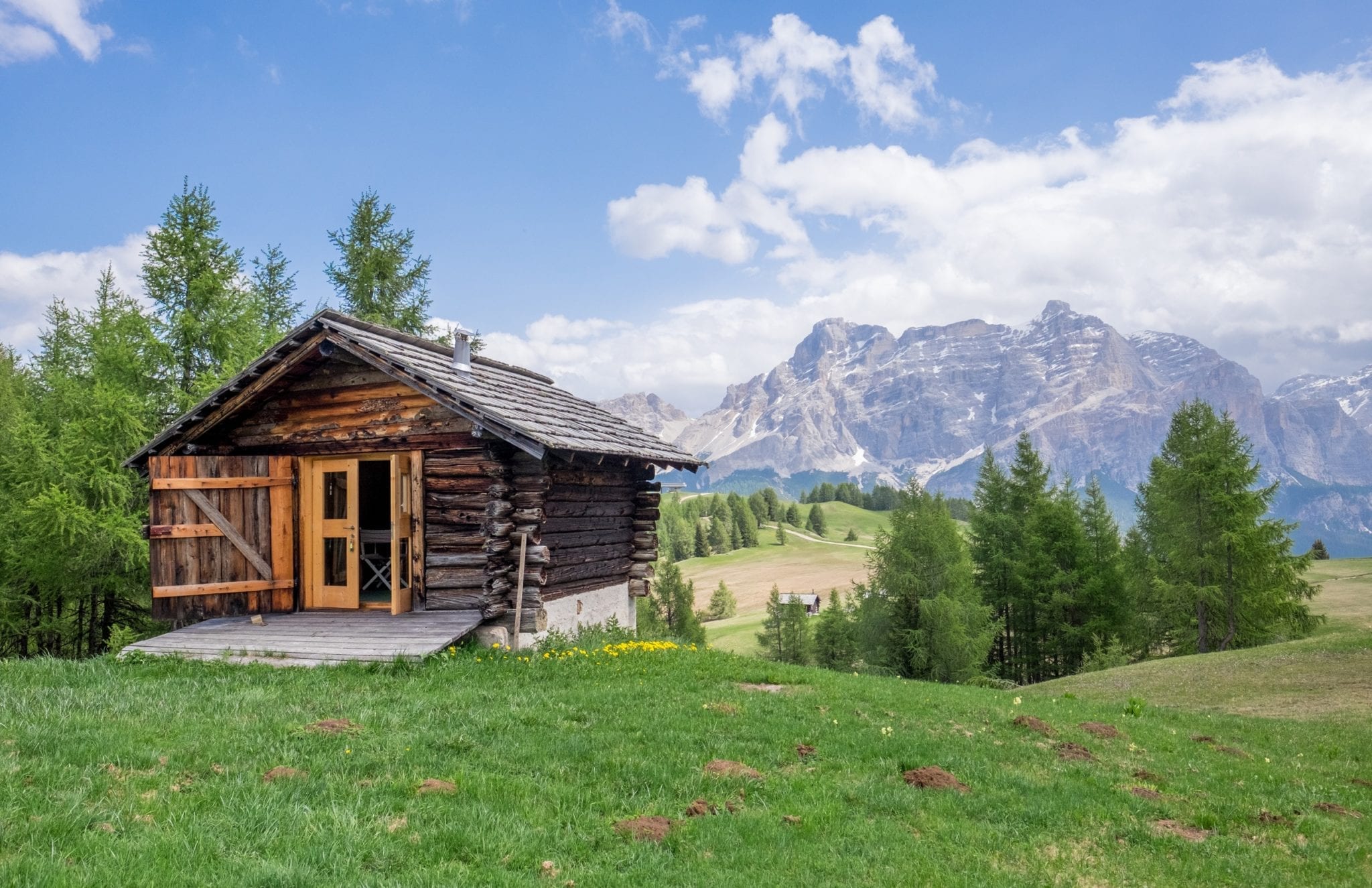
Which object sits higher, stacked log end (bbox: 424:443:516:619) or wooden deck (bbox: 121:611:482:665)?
stacked log end (bbox: 424:443:516:619)

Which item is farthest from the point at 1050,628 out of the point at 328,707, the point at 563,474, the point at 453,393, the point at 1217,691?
the point at 328,707

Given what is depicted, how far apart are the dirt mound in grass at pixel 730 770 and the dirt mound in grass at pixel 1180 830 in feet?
11.1

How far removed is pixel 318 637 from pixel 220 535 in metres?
3.31

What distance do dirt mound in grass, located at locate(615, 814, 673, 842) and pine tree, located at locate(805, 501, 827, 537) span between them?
157m

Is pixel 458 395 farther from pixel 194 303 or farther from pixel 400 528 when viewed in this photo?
pixel 194 303

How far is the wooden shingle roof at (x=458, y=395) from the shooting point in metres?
12.8

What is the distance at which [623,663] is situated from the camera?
1168 cm

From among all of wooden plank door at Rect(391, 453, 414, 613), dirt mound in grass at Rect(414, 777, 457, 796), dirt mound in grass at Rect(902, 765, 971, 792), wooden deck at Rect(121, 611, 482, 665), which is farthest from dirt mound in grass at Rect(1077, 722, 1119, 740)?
wooden plank door at Rect(391, 453, 414, 613)

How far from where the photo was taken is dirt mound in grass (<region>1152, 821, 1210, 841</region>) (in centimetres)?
647

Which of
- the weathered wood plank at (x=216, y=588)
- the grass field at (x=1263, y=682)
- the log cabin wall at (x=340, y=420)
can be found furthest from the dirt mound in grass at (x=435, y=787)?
the grass field at (x=1263, y=682)

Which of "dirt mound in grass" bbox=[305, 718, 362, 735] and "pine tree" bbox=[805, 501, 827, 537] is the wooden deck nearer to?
"dirt mound in grass" bbox=[305, 718, 362, 735]

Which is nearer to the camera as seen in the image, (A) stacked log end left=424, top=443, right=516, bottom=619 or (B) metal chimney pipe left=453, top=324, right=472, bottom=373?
(A) stacked log end left=424, top=443, right=516, bottom=619

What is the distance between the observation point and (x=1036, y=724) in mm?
9992

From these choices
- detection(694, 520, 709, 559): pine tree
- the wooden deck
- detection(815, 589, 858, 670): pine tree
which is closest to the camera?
the wooden deck
